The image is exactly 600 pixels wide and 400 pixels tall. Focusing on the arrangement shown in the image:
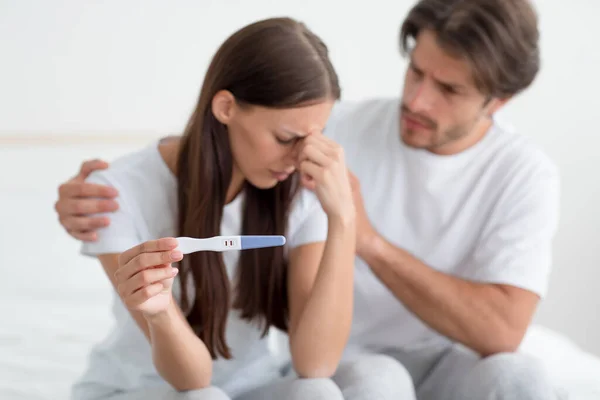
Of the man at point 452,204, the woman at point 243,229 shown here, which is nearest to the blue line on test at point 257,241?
the woman at point 243,229

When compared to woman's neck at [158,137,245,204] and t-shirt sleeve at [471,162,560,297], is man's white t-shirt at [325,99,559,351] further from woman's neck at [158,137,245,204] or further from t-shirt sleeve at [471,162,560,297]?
woman's neck at [158,137,245,204]

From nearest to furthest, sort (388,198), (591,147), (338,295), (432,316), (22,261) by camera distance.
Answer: (338,295), (432,316), (388,198), (22,261), (591,147)

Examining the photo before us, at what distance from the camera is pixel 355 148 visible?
133cm

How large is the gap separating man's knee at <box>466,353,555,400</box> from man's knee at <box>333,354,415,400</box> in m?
0.11

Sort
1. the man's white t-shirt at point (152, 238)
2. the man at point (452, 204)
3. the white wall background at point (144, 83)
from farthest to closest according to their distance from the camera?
the white wall background at point (144, 83)
the man at point (452, 204)
the man's white t-shirt at point (152, 238)

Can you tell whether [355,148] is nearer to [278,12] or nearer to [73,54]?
[278,12]

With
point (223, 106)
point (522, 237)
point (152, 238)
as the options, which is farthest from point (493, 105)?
point (152, 238)

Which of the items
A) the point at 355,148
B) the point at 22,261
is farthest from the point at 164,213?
the point at 22,261

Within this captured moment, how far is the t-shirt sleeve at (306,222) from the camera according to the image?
111 centimetres

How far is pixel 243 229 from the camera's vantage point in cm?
111

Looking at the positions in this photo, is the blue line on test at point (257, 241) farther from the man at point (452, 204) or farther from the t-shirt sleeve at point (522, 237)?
the t-shirt sleeve at point (522, 237)

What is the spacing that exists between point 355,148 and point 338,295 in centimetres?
37

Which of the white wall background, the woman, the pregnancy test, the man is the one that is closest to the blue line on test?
the pregnancy test

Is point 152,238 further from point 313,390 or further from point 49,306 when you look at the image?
point 49,306
